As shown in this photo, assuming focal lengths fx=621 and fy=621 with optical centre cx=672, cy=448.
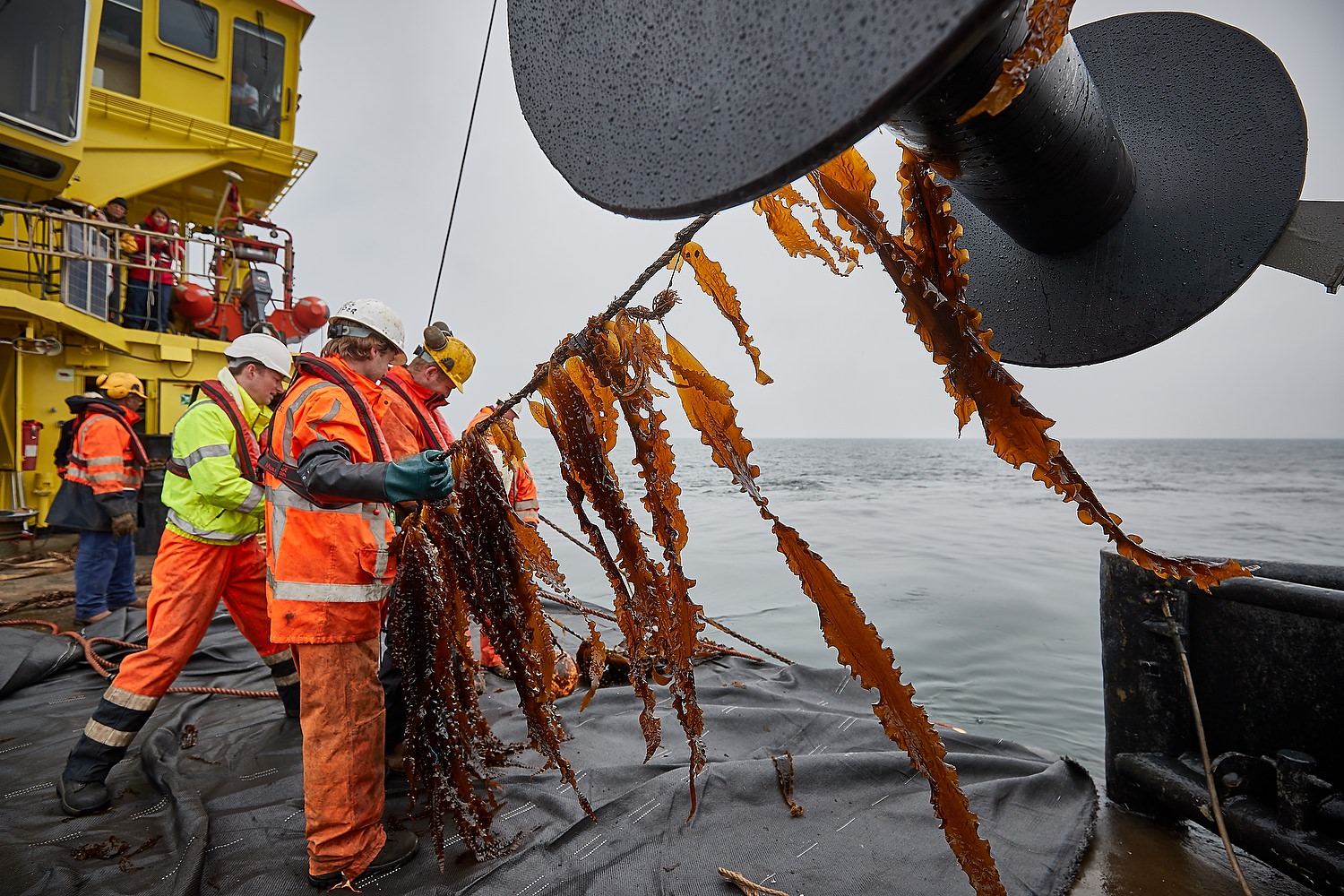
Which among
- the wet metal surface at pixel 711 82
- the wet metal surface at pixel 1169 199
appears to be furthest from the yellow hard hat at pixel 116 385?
the wet metal surface at pixel 1169 199

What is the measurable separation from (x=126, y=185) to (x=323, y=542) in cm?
1074

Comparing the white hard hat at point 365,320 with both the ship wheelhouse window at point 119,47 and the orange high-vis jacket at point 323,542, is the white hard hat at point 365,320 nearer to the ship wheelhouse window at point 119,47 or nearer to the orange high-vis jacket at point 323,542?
the orange high-vis jacket at point 323,542

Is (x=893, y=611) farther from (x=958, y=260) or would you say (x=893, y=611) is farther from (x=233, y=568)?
(x=958, y=260)

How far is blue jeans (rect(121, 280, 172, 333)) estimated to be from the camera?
333 inches

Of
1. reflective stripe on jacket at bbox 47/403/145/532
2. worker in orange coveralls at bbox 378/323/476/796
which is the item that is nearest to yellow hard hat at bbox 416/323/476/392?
worker in orange coveralls at bbox 378/323/476/796

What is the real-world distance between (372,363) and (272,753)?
218 centimetres

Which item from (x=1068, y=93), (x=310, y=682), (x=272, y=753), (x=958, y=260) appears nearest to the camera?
(x=1068, y=93)

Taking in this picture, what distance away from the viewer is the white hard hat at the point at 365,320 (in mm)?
2727

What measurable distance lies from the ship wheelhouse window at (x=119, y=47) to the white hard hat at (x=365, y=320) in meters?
10.6

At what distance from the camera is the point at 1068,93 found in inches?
30.4

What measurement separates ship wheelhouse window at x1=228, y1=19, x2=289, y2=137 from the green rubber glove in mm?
11993

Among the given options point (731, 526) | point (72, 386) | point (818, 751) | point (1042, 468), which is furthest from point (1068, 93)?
point (731, 526)

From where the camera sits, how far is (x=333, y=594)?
2270 millimetres

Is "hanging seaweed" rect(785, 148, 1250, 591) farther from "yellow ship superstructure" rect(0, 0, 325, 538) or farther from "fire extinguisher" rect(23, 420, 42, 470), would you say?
"fire extinguisher" rect(23, 420, 42, 470)
